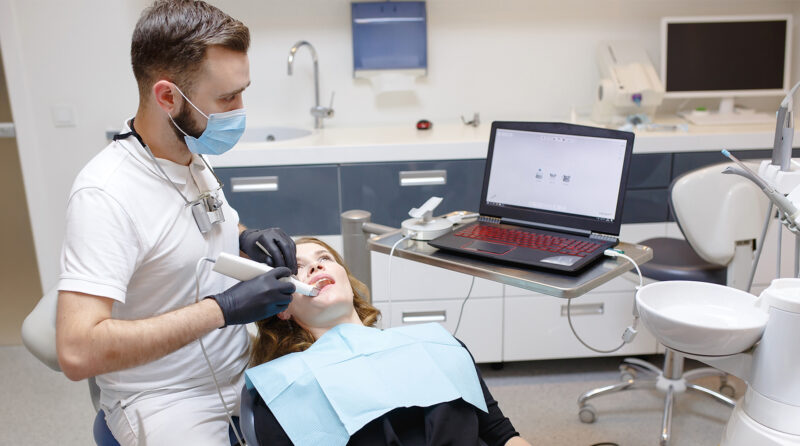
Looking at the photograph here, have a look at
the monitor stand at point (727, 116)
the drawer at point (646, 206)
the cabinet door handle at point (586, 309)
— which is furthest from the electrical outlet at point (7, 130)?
the monitor stand at point (727, 116)

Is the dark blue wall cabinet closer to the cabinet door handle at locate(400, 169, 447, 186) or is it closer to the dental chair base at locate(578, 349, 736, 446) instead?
the cabinet door handle at locate(400, 169, 447, 186)

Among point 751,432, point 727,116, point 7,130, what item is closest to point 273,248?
point 751,432

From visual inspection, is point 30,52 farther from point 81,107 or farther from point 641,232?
point 641,232

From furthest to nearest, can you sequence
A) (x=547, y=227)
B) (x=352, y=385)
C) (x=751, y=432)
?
(x=547, y=227)
(x=352, y=385)
(x=751, y=432)

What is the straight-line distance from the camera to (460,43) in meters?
2.91

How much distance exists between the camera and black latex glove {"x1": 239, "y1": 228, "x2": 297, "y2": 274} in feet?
4.73

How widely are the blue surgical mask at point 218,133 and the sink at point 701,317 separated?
0.85 meters

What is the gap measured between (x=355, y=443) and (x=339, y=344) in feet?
0.69

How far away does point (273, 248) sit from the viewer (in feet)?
4.74

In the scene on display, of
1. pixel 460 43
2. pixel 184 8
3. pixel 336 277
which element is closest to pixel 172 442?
pixel 336 277

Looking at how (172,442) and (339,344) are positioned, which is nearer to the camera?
(172,442)

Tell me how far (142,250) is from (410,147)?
132cm

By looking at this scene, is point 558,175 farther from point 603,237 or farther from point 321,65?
point 321,65

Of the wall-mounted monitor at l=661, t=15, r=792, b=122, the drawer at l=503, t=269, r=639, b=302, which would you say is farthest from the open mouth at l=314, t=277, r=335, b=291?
the wall-mounted monitor at l=661, t=15, r=792, b=122
